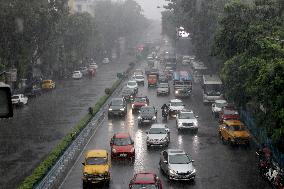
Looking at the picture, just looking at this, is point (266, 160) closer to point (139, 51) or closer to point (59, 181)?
point (59, 181)

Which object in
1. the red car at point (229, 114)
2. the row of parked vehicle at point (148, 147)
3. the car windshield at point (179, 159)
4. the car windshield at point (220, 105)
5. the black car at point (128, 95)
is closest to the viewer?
the row of parked vehicle at point (148, 147)

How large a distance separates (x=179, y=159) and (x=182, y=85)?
37.7 metres

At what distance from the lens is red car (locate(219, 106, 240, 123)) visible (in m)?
42.1

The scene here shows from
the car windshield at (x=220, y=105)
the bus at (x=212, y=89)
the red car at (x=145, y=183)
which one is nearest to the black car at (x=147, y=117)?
the car windshield at (x=220, y=105)

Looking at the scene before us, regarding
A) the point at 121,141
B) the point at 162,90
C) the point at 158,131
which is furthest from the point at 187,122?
the point at 162,90

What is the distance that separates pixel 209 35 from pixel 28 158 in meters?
44.4

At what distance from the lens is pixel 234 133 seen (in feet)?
113

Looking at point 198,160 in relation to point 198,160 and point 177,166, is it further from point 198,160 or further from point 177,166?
point 177,166

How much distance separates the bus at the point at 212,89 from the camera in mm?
56344

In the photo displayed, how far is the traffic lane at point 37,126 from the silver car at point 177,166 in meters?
8.16

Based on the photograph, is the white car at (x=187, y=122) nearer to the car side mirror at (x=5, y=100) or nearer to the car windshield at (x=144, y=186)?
the car windshield at (x=144, y=186)

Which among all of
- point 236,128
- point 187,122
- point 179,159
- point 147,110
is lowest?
point 187,122

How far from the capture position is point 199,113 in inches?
2008

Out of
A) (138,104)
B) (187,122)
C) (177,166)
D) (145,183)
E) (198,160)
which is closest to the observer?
(145,183)
